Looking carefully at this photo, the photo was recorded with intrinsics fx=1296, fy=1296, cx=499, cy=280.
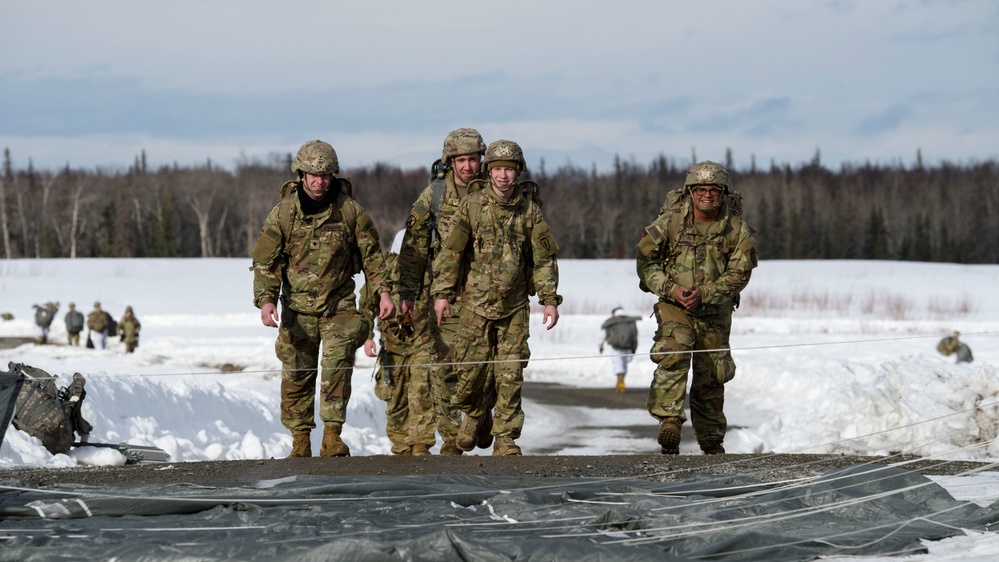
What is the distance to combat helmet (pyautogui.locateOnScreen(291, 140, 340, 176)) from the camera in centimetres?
928

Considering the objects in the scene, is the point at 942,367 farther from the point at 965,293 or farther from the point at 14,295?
the point at 14,295

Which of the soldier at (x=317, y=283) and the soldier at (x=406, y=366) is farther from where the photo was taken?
the soldier at (x=406, y=366)

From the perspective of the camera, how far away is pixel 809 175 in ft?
508

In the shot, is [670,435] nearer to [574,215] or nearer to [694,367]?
[694,367]

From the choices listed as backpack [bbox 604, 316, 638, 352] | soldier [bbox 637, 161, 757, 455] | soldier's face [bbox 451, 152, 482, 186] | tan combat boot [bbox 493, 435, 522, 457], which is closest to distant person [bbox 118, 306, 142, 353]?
backpack [bbox 604, 316, 638, 352]

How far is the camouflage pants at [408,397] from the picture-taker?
1062cm

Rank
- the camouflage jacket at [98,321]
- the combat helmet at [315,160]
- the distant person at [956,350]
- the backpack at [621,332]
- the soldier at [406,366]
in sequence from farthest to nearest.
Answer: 1. the camouflage jacket at [98,321]
2. the distant person at [956,350]
3. the backpack at [621,332]
4. the soldier at [406,366]
5. the combat helmet at [315,160]

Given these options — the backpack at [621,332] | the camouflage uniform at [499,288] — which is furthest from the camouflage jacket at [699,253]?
the backpack at [621,332]

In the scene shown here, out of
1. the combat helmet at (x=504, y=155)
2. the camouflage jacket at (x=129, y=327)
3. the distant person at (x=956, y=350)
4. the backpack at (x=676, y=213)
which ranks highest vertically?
the combat helmet at (x=504, y=155)

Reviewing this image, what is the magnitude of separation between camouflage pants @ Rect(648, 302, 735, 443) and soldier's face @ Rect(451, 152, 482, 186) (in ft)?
5.86

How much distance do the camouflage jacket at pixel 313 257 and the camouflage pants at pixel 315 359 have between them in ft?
0.40

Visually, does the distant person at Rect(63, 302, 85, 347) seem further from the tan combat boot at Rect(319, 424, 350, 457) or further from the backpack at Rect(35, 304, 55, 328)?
the tan combat boot at Rect(319, 424, 350, 457)

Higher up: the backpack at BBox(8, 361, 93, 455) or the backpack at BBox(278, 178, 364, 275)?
the backpack at BBox(278, 178, 364, 275)

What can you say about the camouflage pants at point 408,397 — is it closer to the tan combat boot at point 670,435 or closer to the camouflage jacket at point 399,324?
the camouflage jacket at point 399,324
